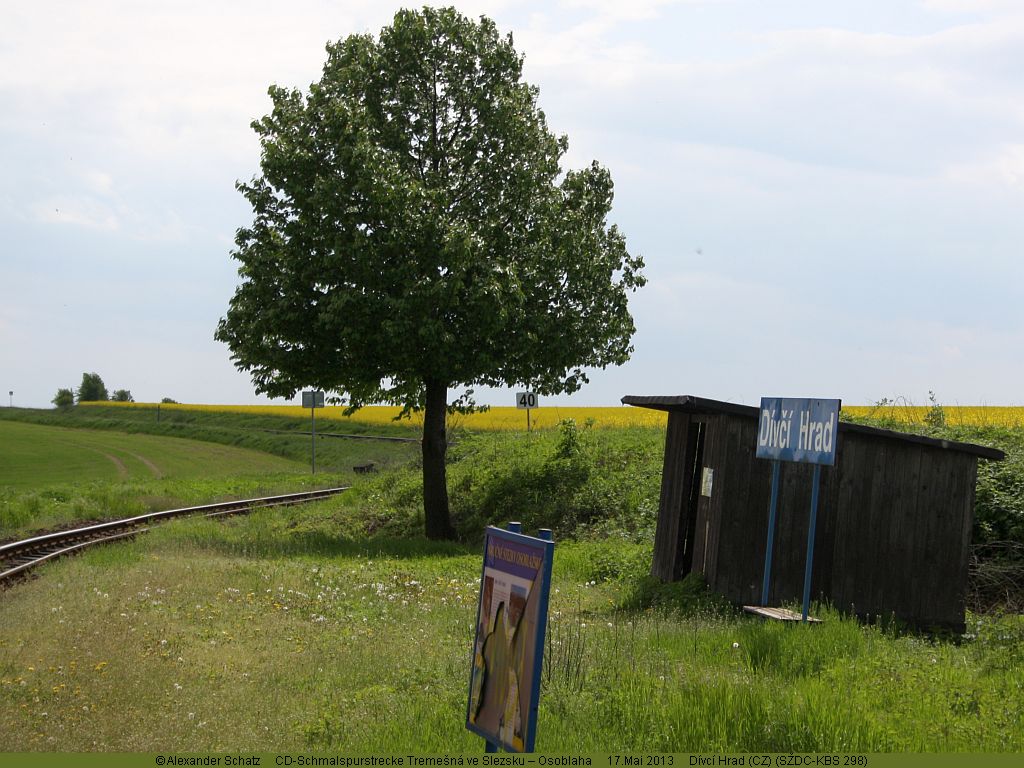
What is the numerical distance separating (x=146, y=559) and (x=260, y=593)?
200 inches

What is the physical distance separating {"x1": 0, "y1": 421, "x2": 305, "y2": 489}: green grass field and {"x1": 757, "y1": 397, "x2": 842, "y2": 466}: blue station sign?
34309 mm

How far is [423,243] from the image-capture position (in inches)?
930

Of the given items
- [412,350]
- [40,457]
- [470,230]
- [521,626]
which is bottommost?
[40,457]

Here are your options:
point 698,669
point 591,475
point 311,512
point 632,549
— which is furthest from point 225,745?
point 311,512

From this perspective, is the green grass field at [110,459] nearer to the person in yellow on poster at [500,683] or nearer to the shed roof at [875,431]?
the shed roof at [875,431]

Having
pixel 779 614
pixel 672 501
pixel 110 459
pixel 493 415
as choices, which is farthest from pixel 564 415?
pixel 779 614

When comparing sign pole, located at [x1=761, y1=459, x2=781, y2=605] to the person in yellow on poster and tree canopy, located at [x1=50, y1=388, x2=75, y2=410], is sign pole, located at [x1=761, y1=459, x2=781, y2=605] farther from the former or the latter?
tree canopy, located at [x1=50, y1=388, x2=75, y2=410]

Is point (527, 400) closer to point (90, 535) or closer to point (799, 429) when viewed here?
point (90, 535)

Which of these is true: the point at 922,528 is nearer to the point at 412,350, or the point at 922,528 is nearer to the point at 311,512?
the point at 412,350

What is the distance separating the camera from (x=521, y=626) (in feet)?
21.4

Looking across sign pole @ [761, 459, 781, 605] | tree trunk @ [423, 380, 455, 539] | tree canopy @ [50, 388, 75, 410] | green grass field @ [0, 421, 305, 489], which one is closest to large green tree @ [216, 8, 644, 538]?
tree trunk @ [423, 380, 455, 539]

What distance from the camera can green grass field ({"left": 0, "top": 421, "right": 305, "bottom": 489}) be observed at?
46.5 m

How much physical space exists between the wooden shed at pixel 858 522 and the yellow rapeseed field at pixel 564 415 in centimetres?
1133

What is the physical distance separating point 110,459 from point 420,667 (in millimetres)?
48360
